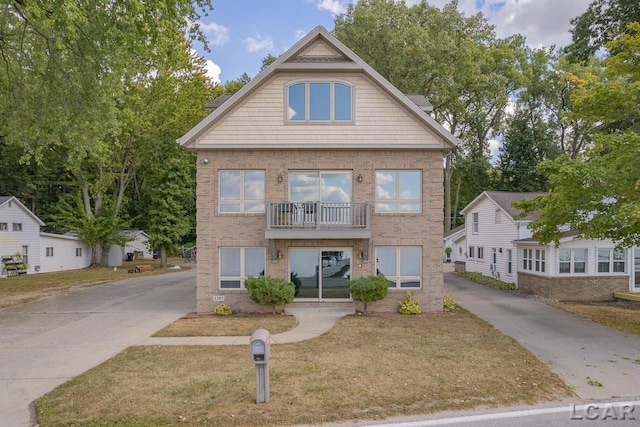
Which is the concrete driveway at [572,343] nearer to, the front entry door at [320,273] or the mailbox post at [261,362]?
the front entry door at [320,273]

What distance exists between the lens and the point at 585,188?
11.3 metres

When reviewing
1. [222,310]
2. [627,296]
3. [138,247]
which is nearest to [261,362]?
[222,310]

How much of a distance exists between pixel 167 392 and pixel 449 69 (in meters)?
27.0

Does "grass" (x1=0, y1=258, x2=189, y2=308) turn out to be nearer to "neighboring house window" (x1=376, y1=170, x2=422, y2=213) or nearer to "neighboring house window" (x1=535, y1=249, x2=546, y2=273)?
"neighboring house window" (x1=376, y1=170, x2=422, y2=213)

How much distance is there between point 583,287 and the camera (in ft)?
59.7

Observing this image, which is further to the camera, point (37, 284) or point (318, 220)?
point (37, 284)

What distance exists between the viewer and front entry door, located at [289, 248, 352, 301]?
46.6 feet

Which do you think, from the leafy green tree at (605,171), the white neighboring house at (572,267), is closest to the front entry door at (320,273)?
the leafy green tree at (605,171)

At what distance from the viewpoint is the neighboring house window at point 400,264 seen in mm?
14062

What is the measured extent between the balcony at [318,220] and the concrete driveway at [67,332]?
4.53 metres

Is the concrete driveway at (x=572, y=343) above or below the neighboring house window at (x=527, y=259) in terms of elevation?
below

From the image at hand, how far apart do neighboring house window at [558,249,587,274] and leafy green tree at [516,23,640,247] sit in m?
6.38

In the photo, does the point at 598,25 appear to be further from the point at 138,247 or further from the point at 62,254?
the point at 138,247

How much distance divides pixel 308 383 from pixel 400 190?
8362 mm
